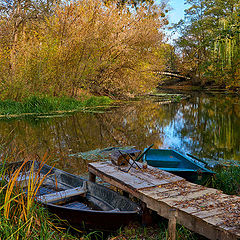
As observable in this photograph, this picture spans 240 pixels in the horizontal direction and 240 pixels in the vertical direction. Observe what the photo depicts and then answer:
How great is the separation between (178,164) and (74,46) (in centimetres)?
1505

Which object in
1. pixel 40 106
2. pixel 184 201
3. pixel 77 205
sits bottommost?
pixel 77 205

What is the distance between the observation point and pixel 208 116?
17.6 metres

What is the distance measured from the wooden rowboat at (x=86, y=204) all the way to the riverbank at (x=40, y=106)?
12282 mm

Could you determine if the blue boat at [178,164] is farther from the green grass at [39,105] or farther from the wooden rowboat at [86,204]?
the green grass at [39,105]

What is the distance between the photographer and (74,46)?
65.3 feet

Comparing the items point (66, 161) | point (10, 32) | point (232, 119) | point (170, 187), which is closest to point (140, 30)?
point (10, 32)

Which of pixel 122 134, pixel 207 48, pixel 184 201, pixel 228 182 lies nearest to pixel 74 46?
pixel 122 134

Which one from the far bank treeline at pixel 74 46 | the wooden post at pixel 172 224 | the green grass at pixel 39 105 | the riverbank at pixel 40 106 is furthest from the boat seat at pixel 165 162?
the far bank treeline at pixel 74 46

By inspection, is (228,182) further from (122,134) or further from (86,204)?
(122,134)

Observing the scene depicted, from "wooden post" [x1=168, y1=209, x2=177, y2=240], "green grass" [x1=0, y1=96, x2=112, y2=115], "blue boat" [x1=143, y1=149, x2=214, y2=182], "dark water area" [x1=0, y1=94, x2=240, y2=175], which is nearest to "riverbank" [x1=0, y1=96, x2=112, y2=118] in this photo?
"green grass" [x1=0, y1=96, x2=112, y2=115]

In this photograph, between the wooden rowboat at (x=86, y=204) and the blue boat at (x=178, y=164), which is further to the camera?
the blue boat at (x=178, y=164)

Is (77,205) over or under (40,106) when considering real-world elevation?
under

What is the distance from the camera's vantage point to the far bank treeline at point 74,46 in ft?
58.8

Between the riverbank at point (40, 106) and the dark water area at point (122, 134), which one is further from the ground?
the riverbank at point (40, 106)
